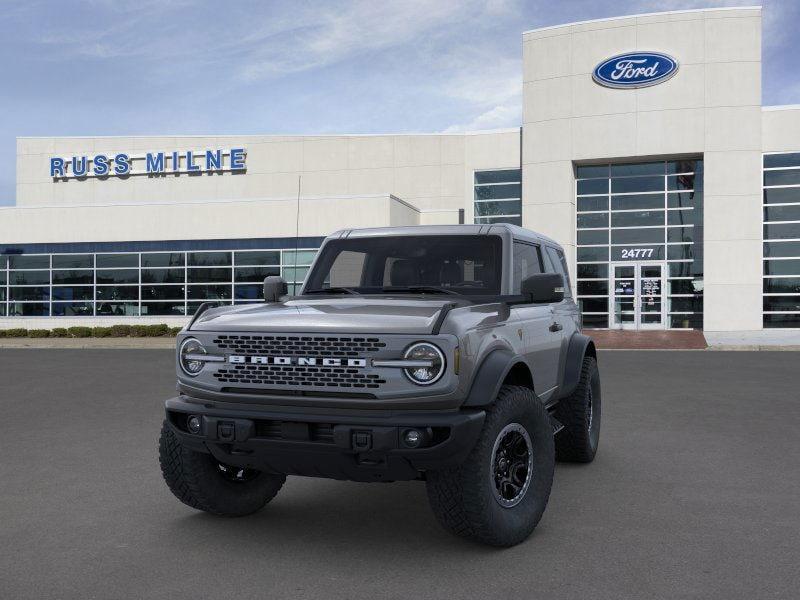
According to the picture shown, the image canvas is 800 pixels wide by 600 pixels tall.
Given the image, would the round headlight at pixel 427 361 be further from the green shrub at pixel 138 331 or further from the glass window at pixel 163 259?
the glass window at pixel 163 259

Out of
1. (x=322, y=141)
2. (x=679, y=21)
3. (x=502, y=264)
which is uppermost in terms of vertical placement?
(x=679, y=21)

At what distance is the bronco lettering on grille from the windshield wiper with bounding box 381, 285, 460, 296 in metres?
1.31

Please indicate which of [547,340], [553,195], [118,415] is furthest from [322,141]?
[547,340]

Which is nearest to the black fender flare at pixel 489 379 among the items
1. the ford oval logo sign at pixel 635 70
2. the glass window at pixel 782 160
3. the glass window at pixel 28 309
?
the ford oval logo sign at pixel 635 70

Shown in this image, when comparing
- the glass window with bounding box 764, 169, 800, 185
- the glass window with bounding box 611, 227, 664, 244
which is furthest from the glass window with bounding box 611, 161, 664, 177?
the glass window with bounding box 764, 169, 800, 185

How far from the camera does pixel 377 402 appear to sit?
4.23 meters

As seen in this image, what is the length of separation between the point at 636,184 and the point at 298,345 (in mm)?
29498

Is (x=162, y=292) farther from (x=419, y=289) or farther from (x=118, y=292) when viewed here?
(x=419, y=289)

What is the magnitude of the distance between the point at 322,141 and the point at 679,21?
653 inches

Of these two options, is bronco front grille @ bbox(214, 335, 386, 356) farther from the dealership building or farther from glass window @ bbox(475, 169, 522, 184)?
glass window @ bbox(475, 169, 522, 184)

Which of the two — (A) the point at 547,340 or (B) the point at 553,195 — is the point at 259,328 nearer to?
(A) the point at 547,340

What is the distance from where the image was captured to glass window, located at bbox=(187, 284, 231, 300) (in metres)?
34.0

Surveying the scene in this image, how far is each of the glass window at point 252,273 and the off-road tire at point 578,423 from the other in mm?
26987

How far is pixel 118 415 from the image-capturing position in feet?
33.6
